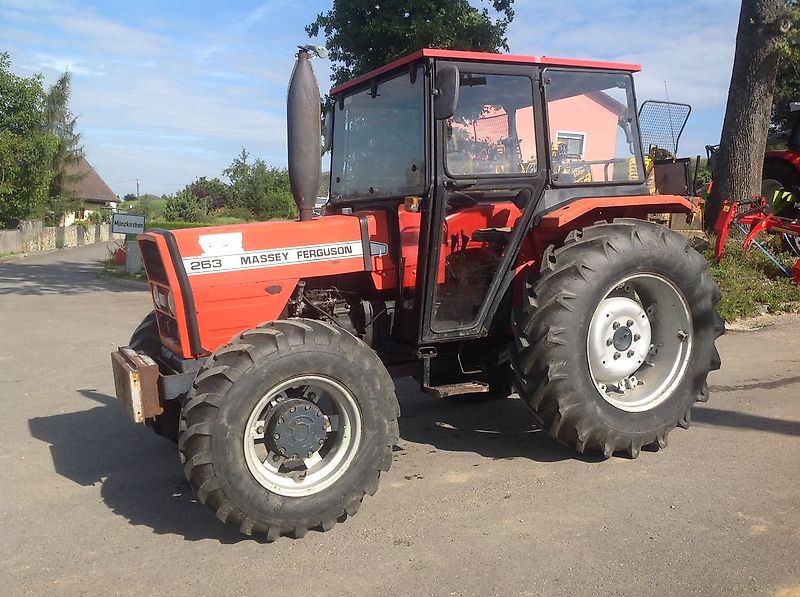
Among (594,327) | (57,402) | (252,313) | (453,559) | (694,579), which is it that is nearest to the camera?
(694,579)

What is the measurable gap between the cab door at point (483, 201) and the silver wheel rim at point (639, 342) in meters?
0.71

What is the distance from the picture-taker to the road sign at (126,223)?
17125 millimetres

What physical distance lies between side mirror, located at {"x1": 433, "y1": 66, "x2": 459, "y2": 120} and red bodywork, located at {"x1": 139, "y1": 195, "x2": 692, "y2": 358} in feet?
2.18

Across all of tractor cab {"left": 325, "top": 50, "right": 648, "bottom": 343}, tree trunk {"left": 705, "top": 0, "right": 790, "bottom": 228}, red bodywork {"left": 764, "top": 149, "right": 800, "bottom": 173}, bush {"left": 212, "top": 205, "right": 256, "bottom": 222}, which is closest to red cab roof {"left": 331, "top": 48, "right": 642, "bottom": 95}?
tractor cab {"left": 325, "top": 50, "right": 648, "bottom": 343}

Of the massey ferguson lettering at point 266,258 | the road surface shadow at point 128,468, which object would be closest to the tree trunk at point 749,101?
the massey ferguson lettering at point 266,258

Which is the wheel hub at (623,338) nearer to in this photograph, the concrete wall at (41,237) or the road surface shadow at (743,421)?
the road surface shadow at (743,421)

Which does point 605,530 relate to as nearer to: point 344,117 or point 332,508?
point 332,508

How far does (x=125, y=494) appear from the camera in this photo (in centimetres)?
426

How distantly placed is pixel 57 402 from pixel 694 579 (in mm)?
5418

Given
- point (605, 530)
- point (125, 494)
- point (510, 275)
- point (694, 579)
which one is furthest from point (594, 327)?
point (125, 494)

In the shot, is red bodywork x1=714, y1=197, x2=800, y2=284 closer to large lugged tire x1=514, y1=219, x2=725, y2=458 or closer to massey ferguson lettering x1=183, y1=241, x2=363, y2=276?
large lugged tire x1=514, y1=219, x2=725, y2=458

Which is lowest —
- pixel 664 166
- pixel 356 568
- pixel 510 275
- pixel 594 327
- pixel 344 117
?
pixel 356 568

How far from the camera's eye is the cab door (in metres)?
4.34

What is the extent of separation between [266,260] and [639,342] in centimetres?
252
